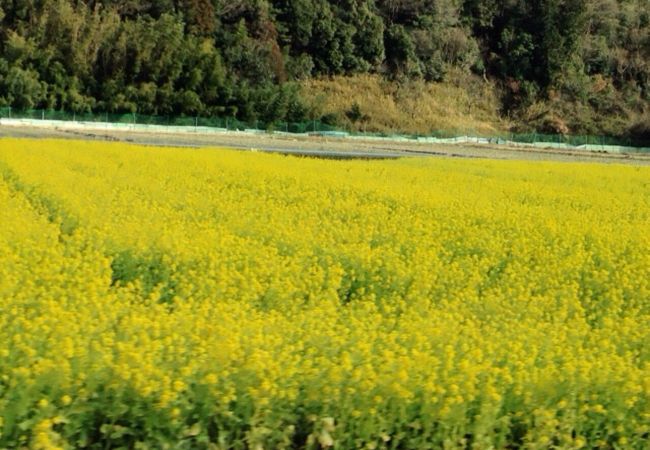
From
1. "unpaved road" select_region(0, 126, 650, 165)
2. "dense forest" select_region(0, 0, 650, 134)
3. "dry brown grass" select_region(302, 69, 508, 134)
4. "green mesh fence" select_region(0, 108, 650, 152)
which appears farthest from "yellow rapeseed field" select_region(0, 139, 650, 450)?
"dry brown grass" select_region(302, 69, 508, 134)

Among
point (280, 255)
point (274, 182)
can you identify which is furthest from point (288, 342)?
point (274, 182)

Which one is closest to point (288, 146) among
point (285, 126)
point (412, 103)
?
point (285, 126)

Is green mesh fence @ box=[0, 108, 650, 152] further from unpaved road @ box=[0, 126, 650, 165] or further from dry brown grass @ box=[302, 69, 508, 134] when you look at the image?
unpaved road @ box=[0, 126, 650, 165]

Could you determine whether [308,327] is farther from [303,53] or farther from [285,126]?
[303,53]

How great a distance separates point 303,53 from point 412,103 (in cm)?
971

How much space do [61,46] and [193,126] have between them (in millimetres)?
10259

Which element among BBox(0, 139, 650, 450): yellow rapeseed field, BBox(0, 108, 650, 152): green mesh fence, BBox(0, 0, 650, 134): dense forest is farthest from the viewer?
BBox(0, 0, 650, 134): dense forest

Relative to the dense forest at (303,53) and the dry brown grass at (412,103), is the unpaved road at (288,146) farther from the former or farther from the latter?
the dry brown grass at (412,103)

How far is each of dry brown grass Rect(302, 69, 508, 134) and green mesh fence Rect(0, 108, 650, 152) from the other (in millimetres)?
1977

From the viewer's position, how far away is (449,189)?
52.2 ft

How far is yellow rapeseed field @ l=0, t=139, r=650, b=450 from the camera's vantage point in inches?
154

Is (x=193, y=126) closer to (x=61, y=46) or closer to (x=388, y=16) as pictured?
(x=61, y=46)

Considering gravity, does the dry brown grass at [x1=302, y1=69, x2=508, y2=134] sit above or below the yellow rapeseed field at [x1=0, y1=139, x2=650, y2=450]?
above

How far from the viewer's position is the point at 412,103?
234ft
